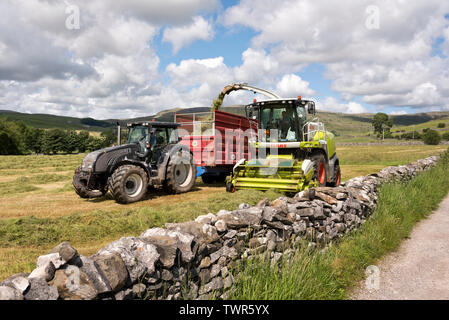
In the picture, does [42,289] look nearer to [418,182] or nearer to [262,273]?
[262,273]

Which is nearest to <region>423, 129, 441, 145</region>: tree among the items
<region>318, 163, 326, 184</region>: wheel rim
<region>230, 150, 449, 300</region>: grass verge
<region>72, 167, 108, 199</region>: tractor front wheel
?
<region>318, 163, 326, 184</region>: wheel rim

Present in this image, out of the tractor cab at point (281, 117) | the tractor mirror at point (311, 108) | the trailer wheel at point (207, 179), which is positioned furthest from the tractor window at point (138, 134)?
the tractor mirror at point (311, 108)

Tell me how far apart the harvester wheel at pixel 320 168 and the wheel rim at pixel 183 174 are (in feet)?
13.7

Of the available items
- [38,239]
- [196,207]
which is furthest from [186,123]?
[38,239]

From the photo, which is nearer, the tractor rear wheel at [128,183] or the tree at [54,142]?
the tractor rear wheel at [128,183]

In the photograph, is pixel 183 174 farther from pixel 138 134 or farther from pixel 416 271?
pixel 416 271

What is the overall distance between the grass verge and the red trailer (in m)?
4.94

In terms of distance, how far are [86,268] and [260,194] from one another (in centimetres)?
652

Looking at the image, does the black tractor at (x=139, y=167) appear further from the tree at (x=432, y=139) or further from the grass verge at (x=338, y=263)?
the tree at (x=432, y=139)

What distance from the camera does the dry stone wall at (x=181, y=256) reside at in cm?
242

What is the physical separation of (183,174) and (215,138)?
1.70 m

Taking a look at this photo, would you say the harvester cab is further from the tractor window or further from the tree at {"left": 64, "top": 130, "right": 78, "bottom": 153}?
the tree at {"left": 64, "top": 130, "right": 78, "bottom": 153}

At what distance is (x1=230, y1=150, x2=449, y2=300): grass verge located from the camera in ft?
11.9

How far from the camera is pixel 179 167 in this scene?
10.9 metres
